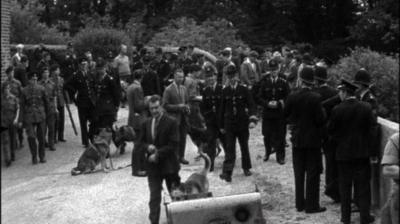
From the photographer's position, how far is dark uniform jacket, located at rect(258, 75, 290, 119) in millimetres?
12852

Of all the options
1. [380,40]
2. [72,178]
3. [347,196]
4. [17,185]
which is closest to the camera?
[347,196]

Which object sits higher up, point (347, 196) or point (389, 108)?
point (389, 108)

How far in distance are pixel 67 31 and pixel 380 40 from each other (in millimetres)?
17941

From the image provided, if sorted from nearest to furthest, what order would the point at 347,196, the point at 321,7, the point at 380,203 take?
the point at 347,196 < the point at 380,203 < the point at 321,7

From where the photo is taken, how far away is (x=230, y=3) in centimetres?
3634

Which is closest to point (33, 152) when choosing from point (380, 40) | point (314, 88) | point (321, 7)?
point (314, 88)

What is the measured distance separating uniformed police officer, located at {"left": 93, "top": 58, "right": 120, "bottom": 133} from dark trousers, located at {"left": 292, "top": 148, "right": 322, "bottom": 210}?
568 cm

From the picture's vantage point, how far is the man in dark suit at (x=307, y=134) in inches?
378

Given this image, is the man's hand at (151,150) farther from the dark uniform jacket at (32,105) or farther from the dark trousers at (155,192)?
the dark uniform jacket at (32,105)

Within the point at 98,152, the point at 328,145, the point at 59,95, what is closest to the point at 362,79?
the point at 328,145

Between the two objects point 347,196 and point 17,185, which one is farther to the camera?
point 17,185

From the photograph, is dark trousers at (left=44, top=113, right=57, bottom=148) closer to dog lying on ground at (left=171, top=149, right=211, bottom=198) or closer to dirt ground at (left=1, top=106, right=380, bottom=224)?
dirt ground at (left=1, top=106, right=380, bottom=224)

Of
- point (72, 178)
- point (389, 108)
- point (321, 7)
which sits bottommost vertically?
point (72, 178)

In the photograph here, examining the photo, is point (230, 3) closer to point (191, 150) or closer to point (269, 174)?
point (191, 150)
